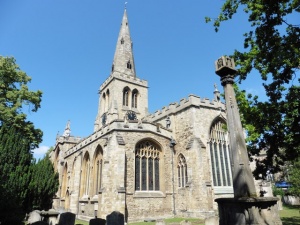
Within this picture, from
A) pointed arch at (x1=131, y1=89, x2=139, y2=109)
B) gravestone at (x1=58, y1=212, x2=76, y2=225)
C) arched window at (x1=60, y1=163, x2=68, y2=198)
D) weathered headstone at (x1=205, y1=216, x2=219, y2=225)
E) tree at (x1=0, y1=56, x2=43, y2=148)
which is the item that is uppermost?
pointed arch at (x1=131, y1=89, x2=139, y2=109)

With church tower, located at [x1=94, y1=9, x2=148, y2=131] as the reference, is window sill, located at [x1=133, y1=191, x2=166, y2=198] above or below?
below

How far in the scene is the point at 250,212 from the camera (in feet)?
17.0

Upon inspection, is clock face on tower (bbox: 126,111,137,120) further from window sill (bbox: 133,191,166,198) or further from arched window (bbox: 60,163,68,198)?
window sill (bbox: 133,191,166,198)

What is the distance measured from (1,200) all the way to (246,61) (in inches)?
492

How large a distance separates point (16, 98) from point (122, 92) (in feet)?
49.9

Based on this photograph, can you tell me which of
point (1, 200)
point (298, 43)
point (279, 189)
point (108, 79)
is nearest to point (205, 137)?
point (298, 43)

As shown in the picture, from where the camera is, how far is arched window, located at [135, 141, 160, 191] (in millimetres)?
16406

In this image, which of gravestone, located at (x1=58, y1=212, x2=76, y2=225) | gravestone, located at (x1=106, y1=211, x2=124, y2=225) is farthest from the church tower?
gravestone, located at (x1=106, y1=211, x2=124, y2=225)

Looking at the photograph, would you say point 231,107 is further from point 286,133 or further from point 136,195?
point 136,195

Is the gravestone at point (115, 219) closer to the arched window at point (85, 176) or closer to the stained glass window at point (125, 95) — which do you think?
the arched window at point (85, 176)

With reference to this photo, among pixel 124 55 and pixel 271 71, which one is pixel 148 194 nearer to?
pixel 271 71

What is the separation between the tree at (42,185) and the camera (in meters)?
14.2

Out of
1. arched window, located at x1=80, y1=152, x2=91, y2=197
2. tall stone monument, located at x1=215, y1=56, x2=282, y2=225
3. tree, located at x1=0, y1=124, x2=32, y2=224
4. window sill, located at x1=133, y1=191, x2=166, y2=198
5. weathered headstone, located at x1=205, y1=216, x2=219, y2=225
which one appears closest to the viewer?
tall stone monument, located at x1=215, y1=56, x2=282, y2=225

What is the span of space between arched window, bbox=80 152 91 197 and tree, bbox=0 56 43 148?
4713 mm
